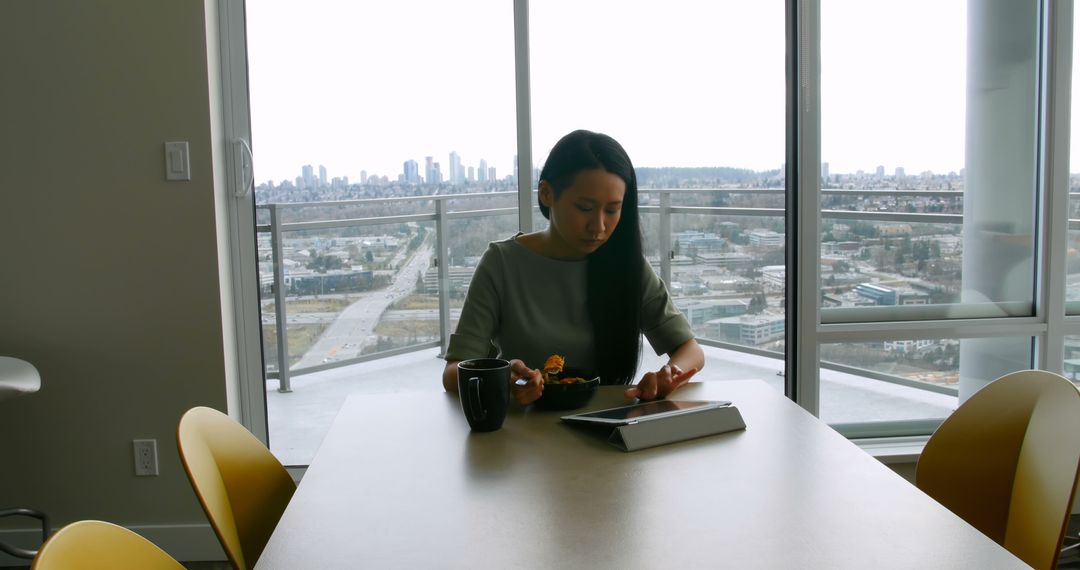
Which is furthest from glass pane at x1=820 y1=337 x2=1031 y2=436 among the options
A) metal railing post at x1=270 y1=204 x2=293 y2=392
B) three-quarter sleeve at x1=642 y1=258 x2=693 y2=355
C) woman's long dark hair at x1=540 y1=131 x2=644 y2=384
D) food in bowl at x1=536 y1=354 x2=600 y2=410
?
metal railing post at x1=270 y1=204 x2=293 y2=392

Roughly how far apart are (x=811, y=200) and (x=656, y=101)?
594 mm

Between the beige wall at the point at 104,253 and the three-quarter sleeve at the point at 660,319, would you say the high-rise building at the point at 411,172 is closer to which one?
the beige wall at the point at 104,253

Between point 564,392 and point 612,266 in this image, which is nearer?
point 564,392

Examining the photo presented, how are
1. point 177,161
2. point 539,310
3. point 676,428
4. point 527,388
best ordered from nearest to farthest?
point 676,428, point 527,388, point 539,310, point 177,161

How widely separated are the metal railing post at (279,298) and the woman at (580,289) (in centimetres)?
112

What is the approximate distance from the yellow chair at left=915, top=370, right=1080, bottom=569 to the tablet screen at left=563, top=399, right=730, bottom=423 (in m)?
0.45

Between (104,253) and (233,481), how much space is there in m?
1.46

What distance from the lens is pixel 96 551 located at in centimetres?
92

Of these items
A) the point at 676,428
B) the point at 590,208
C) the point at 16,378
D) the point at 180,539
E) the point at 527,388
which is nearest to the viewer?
the point at 676,428

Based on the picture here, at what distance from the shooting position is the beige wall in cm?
246

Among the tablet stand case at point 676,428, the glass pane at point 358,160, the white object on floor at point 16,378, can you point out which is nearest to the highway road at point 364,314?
the glass pane at point 358,160

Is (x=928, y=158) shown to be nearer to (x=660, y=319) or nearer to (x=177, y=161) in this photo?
(x=660, y=319)

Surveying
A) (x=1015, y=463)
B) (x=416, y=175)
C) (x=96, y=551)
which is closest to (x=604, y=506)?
(x=96, y=551)

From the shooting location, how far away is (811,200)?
9.27 ft
